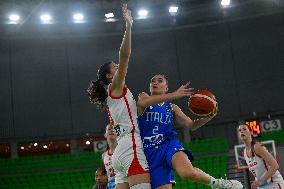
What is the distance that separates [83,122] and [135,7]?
21.6 feet

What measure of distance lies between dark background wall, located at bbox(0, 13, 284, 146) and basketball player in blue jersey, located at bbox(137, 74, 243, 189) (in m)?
17.9

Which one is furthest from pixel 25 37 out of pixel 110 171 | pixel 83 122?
pixel 110 171

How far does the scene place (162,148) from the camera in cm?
538

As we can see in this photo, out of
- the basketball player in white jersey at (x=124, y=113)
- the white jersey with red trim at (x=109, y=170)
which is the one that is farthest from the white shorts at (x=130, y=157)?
the white jersey with red trim at (x=109, y=170)

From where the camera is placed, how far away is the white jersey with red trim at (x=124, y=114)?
5.33m

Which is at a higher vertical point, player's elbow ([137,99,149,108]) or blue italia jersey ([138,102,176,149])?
player's elbow ([137,99,149,108])

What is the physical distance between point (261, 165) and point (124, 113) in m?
3.36

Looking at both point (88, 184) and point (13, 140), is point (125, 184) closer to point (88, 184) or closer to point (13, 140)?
point (88, 184)

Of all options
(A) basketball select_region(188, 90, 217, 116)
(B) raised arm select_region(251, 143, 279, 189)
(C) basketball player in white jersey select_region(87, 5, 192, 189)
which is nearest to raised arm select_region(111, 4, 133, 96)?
(C) basketball player in white jersey select_region(87, 5, 192, 189)

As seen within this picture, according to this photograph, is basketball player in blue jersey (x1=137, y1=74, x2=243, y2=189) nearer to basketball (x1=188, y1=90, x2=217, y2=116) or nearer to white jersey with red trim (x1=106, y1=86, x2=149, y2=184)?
white jersey with red trim (x1=106, y1=86, x2=149, y2=184)

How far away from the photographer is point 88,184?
1914cm

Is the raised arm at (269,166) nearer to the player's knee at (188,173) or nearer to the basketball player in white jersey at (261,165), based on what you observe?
the basketball player in white jersey at (261,165)

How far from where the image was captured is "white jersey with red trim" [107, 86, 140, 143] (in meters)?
5.33

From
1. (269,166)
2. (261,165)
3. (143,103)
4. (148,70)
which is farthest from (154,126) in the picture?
(148,70)
